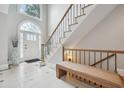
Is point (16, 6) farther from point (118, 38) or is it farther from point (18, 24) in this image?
point (118, 38)

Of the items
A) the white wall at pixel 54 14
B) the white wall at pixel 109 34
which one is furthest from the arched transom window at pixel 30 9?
the white wall at pixel 109 34

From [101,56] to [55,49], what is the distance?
1.84 metres

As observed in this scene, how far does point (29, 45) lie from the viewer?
6820 millimetres

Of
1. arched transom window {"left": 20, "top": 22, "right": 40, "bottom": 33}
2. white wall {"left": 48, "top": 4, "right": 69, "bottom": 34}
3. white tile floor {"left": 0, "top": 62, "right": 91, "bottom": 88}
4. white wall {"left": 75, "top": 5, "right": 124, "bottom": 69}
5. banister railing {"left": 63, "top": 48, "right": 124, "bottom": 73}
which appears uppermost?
white wall {"left": 48, "top": 4, "right": 69, "bottom": 34}

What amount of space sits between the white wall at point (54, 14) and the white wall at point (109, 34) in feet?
10.2

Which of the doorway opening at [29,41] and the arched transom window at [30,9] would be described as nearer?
the doorway opening at [29,41]

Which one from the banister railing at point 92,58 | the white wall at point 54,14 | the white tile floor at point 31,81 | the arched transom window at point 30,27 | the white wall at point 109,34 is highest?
the white wall at point 54,14

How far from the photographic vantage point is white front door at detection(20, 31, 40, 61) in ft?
20.9

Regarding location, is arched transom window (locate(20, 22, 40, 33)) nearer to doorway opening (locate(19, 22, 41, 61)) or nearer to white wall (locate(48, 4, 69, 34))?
doorway opening (locate(19, 22, 41, 61))

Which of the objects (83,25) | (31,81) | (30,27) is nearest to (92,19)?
(83,25)

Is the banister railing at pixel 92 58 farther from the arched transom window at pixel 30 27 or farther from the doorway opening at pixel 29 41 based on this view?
the arched transom window at pixel 30 27

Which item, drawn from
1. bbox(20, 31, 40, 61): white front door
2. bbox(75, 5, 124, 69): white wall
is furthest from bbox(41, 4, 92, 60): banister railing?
bbox(20, 31, 40, 61): white front door

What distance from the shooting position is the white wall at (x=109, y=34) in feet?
12.0

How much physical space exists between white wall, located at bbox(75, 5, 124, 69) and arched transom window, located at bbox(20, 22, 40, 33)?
3789mm
